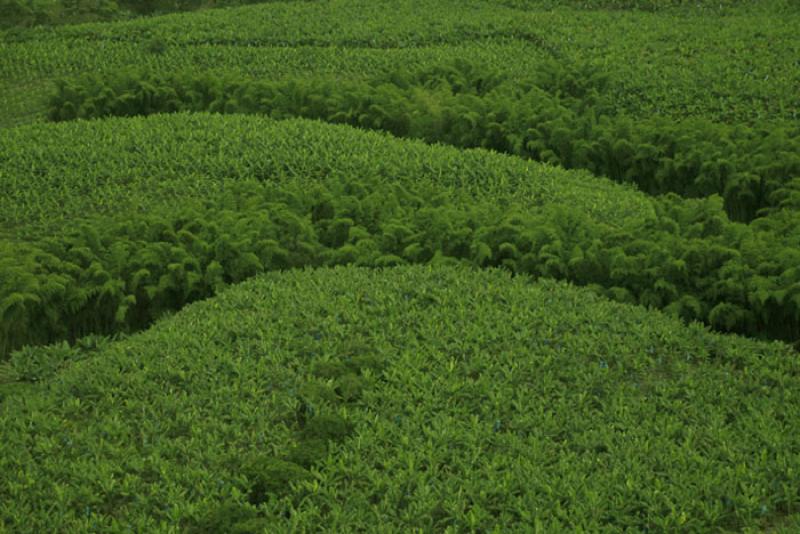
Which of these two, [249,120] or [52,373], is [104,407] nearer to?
[52,373]

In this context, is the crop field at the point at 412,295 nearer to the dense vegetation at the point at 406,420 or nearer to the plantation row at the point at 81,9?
the dense vegetation at the point at 406,420

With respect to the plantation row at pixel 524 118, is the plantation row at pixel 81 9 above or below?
below

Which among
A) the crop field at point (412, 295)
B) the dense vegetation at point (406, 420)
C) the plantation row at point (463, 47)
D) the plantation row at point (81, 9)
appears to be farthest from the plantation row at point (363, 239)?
the plantation row at point (81, 9)

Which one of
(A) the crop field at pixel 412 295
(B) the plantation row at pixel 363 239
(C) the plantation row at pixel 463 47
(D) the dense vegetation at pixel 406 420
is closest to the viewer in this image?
(D) the dense vegetation at pixel 406 420

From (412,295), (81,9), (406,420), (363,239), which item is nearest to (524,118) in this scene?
(363,239)

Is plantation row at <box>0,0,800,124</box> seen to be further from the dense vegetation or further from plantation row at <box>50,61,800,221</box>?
the dense vegetation

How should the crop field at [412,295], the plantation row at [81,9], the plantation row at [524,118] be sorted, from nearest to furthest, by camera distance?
the crop field at [412,295], the plantation row at [524,118], the plantation row at [81,9]

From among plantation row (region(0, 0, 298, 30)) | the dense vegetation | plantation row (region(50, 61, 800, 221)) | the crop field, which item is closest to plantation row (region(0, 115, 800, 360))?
the crop field
